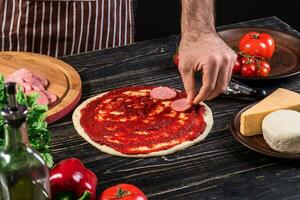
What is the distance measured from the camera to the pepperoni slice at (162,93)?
1.79 m

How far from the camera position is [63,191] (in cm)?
125

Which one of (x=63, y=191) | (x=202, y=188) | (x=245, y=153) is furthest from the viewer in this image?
(x=245, y=153)

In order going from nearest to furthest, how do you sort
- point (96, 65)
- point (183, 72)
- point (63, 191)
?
point (63, 191)
point (183, 72)
point (96, 65)

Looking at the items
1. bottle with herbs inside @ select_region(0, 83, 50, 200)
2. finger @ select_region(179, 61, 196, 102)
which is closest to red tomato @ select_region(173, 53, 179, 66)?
finger @ select_region(179, 61, 196, 102)

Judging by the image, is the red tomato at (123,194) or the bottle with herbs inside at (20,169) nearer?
the bottle with herbs inside at (20,169)

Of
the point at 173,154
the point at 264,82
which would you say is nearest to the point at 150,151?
the point at 173,154

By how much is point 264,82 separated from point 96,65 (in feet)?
1.81

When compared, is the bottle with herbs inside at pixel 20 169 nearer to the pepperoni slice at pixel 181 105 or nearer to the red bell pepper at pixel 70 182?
the red bell pepper at pixel 70 182

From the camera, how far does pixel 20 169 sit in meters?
1.04

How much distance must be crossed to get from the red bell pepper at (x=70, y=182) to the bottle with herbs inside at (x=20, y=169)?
145 millimetres

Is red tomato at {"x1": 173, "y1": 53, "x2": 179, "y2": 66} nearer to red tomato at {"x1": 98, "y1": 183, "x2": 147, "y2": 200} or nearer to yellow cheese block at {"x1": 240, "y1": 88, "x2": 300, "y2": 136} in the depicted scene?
yellow cheese block at {"x1": 240, "y1": 88, "x2": 300, "y2": 136}

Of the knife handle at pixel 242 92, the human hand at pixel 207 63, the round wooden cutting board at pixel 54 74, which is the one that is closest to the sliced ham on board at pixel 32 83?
the round wooden cutting board at pixel 54 74

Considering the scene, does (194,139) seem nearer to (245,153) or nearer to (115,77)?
(245,153)

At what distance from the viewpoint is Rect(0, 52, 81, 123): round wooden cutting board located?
1.73 m
